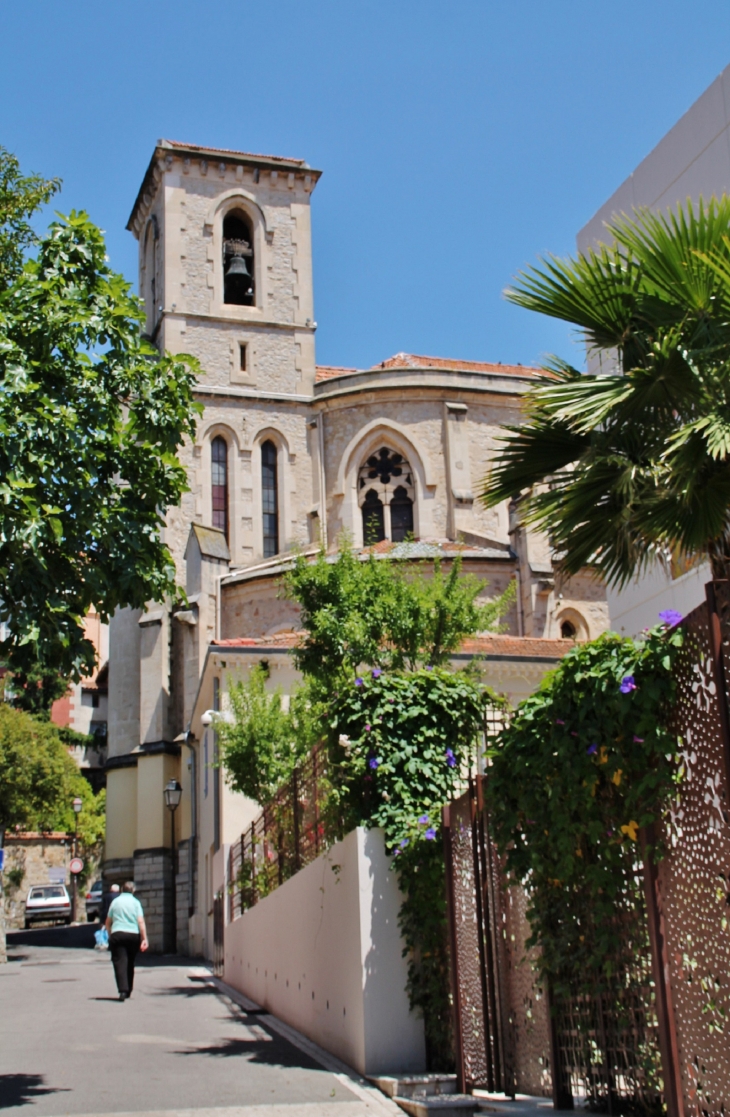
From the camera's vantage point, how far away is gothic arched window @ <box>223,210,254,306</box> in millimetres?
40344

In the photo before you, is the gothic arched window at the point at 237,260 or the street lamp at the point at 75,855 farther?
the street lamp at the point at 75,855

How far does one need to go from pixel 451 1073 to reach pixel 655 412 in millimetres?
4491

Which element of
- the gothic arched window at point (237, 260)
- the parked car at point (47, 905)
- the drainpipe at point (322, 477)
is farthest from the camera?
the parked car at point (47, 905)

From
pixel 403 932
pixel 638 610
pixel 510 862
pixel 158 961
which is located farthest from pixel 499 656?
pixel 510 862

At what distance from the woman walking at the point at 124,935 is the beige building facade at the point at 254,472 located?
45.8 feet

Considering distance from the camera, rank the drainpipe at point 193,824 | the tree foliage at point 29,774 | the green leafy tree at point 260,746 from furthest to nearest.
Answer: the tree foliage at point 29,774
the drainpipe at point 193,824
the green leafy tree at point 260,746

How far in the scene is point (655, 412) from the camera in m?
6.64

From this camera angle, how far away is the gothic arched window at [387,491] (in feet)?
123

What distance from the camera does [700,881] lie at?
5141 millimetres

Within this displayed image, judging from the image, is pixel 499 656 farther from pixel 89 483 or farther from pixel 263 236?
pixel 263 236

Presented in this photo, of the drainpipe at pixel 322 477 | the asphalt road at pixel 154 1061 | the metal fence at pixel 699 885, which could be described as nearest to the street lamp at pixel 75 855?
the drainpipe at pixel 322 477

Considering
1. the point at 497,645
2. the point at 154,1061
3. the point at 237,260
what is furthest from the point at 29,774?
the point at 154,1061

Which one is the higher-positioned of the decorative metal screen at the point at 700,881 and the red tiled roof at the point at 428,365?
the red tiled roof at the point at 428,365

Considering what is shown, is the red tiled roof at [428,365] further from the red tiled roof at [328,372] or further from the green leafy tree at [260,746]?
the green leafy tree at [260,746]
